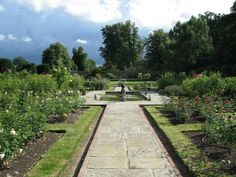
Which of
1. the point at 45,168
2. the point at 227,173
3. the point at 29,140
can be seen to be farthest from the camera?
the point at 29,140

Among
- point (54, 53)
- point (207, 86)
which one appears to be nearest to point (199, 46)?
point (207, 86)

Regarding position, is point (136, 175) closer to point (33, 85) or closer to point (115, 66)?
point (33, 85)

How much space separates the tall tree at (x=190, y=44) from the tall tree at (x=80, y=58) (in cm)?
4155

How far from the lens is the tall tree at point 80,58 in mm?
86250

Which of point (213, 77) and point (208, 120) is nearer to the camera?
point (208, 120)

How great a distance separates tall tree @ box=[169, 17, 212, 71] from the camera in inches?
1768

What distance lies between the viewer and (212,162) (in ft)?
23.4

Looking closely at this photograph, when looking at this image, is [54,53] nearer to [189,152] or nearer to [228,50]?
[228,50]

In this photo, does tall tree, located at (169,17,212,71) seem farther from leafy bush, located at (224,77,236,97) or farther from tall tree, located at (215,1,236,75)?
leafy bush, located at (224,77,236,97)

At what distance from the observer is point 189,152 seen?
8.02m

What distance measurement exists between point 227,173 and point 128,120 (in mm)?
6851

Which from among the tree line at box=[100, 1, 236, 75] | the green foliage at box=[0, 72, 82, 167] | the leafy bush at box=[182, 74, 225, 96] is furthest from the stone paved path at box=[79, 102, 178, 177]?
the tree line at box=[100, 1, 236, 75]

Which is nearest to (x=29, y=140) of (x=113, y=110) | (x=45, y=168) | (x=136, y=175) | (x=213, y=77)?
(x=45, y=168)

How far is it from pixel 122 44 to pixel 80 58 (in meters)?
12.2
